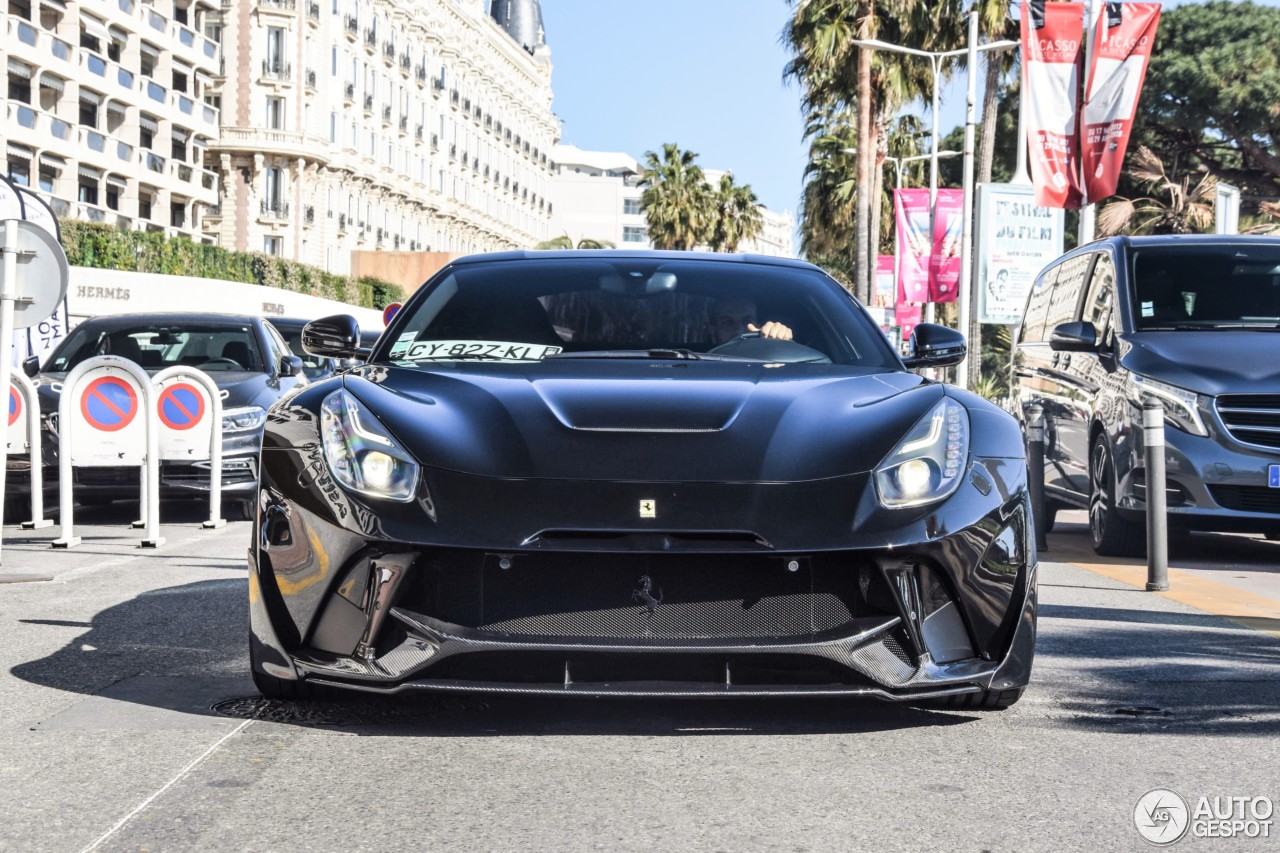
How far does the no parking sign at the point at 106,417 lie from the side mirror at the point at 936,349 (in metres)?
6.12

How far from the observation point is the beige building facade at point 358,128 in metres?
71.0

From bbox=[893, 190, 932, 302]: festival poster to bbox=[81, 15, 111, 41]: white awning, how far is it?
3286 centimetres

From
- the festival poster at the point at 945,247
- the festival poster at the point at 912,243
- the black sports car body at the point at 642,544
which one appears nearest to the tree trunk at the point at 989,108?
the festival poster at the point at 912,243

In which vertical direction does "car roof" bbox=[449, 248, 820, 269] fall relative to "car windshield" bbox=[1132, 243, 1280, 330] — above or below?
below

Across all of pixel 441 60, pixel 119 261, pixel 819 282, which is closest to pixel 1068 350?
pixel 819 282

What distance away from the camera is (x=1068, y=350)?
1010 cm

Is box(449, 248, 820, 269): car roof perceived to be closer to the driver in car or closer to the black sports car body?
the driver in car

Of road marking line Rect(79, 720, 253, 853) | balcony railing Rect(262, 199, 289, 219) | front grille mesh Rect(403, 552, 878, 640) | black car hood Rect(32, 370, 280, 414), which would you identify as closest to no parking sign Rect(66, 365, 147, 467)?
black car hood Rect(32, 370, 280, 414)

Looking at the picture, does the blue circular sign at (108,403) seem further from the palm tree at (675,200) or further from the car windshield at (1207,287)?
the palm tree at (675,200)

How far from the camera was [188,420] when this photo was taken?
11.5 metres

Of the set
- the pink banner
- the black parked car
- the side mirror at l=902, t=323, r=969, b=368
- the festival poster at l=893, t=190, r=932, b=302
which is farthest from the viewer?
the pink banner

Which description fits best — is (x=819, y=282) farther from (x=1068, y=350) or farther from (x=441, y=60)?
(x=441, y=60)

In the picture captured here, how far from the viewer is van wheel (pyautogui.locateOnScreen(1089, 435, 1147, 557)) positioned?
9781 millimetres

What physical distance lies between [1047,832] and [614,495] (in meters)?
1.30
